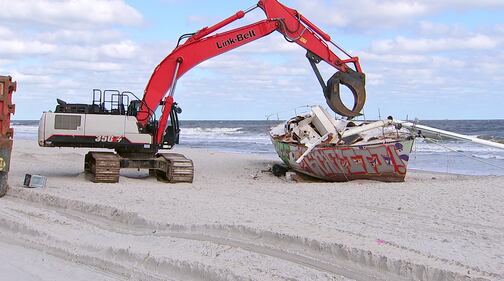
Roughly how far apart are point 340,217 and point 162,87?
24.1 ft

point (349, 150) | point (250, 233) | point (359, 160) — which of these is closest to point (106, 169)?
point (349, 150)

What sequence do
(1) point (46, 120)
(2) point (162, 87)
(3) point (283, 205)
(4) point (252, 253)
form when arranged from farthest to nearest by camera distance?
(2) point (162, 87), (1) point (46, 120), (3) point (283, 205), (4) point (252, 253)

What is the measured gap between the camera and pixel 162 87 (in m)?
16.2

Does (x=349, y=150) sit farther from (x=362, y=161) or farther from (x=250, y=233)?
(x=250, y=233)

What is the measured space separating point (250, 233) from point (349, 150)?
8.13m

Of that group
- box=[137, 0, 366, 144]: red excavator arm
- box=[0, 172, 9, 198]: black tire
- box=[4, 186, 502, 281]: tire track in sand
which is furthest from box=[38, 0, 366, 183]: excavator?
box=[4, 186, 502, 281]: tire track in sand

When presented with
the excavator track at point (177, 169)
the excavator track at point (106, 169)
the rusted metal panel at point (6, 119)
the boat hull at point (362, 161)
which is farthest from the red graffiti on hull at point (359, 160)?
the rusted metal panel at point (6, 119)

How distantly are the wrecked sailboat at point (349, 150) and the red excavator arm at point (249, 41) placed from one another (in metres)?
0.98

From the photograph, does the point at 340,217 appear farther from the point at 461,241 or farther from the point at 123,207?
the point at 123,207

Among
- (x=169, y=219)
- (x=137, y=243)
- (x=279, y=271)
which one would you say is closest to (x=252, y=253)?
(x=279, y=271)

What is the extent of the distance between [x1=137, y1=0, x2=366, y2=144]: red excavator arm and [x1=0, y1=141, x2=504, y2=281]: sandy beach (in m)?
2.53

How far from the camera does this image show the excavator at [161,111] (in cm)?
1536

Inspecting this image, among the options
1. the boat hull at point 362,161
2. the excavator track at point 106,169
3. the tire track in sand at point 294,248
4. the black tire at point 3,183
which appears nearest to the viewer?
the tire track in sand at point 294,248

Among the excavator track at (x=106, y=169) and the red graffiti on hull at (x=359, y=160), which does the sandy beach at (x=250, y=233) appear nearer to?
the excavator track at (x=106, y=169)
